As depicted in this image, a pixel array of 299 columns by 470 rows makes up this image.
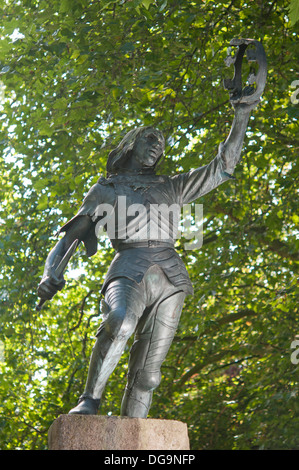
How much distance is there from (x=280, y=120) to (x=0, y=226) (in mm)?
3937

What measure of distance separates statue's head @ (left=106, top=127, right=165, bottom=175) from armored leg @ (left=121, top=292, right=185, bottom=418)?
0.97 meters

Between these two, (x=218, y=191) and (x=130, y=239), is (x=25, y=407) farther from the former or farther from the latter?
(x=130, y=239)

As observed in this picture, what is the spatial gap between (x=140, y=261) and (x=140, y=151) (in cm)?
84

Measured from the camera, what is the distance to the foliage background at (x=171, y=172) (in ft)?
25.3

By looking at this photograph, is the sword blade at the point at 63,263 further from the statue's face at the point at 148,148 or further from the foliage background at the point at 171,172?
the foliage background at the point at 171,172

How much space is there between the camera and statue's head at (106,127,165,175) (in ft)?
14.9

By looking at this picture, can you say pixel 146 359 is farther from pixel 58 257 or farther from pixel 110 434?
pixel 58 257

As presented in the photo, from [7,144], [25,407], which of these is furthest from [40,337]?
[7,144]

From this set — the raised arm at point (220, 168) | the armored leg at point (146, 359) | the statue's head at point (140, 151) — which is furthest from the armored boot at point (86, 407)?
the statue's head at point (140, 151)

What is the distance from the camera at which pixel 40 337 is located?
11.5 metres
